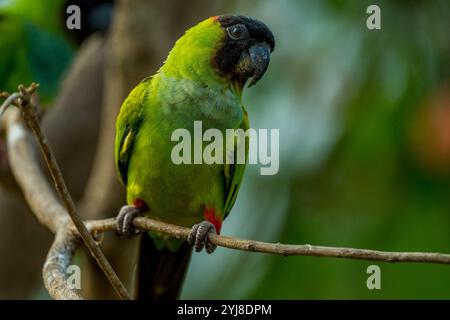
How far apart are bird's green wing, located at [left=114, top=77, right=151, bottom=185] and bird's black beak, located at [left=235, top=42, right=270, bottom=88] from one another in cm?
30

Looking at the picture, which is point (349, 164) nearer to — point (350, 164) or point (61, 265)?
point (350, 164)

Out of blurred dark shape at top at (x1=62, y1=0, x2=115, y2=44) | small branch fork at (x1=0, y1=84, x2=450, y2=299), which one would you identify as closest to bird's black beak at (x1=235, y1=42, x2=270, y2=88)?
small branch fork at (x1=0, y1=84, x2=450, y2=299)

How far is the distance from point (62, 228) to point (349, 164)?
1792mm

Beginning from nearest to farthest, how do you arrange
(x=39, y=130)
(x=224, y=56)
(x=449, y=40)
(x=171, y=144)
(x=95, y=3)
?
(x=39, y=130) → (x=224, y=56) → (x=171, y=144) → (x=449, y=40) → (x=95, y=3)

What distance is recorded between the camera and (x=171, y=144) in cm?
190

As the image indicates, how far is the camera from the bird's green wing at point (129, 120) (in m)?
1.91

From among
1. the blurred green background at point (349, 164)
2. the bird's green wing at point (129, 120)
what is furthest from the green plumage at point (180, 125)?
the blurred green background at point (349, 164)

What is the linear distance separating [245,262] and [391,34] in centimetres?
128

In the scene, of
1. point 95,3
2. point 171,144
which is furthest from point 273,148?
point 95,3

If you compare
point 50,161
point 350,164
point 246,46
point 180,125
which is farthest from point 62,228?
point 350,164

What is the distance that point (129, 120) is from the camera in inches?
76.5

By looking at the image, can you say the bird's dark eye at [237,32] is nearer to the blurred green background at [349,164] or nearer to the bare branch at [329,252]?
the bare branch at [329,252]

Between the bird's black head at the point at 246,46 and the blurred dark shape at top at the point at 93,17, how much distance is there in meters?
2.14

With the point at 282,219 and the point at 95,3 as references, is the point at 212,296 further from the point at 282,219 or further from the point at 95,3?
the point at 95,3
